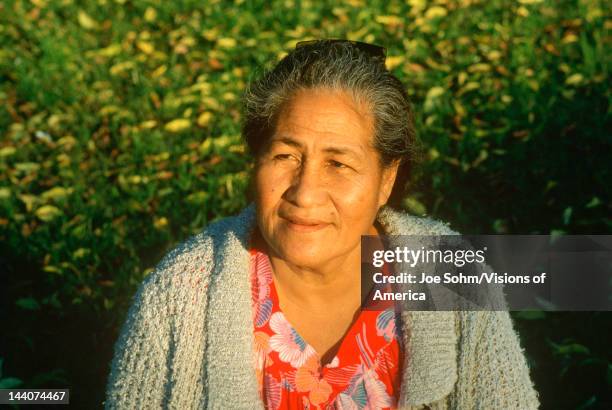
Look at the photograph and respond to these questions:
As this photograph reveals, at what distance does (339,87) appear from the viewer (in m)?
1.78

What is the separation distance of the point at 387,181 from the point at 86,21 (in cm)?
316

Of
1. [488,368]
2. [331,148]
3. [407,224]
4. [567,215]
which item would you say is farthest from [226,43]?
A: [488,368]

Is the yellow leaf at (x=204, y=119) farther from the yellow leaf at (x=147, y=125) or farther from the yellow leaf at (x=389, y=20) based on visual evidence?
the yellow leaf at (x=389, y=20)

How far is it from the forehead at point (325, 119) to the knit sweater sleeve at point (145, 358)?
543mm

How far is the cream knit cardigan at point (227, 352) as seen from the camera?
1.78 m

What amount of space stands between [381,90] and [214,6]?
9.88 feet

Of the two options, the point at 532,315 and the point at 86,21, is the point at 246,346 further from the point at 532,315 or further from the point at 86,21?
the point at 86,21

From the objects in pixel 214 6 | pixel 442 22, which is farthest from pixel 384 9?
pixel 214 6

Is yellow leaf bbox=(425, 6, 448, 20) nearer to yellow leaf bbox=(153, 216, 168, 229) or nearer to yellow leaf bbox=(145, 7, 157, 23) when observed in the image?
yellow leaf bbox=(145, 7, 157, 23)

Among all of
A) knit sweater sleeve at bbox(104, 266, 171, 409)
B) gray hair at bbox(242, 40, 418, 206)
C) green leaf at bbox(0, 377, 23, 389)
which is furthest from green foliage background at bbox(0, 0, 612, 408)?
knit sweater sleeve at bbox(104, 266, 171, 409)

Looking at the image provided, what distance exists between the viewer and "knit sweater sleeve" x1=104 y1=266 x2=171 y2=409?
5.90 feet

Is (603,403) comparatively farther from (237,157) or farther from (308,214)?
(237,157)

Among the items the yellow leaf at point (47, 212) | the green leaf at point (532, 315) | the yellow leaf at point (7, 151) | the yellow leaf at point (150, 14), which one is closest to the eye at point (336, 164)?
the green leaf at point (532, 315)

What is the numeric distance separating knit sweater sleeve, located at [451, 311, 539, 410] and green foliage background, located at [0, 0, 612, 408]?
0.73 meters
